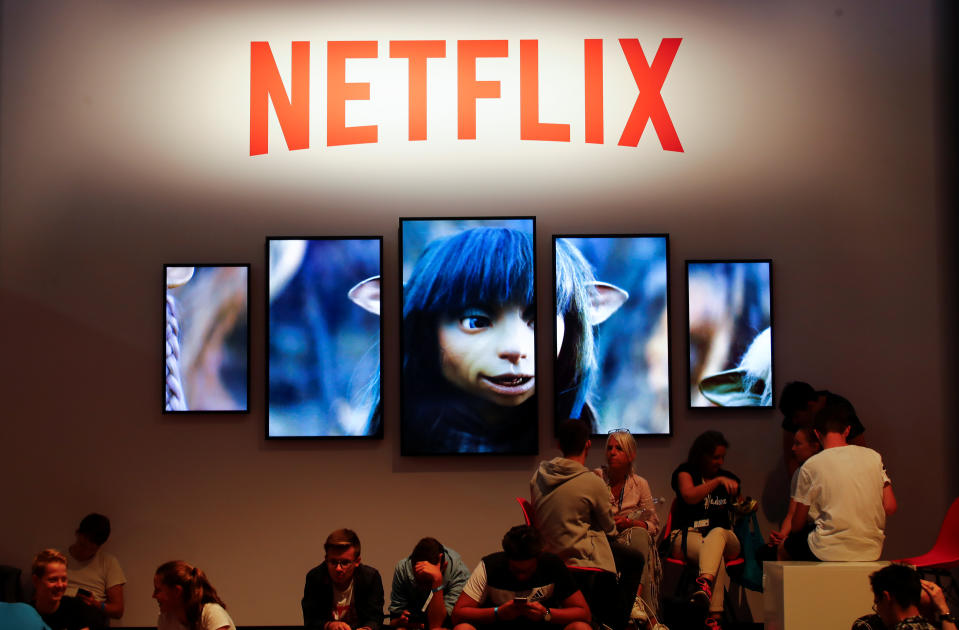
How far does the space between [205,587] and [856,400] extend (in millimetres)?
4118

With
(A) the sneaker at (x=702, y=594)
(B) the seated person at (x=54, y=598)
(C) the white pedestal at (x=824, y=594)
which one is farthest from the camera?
(A) the sneaker at (x=702, y=594)

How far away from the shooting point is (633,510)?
546 cm

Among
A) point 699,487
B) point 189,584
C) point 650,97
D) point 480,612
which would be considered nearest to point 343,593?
point 480,612

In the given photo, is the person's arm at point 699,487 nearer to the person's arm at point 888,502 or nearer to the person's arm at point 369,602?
the person's arm at point 888,502

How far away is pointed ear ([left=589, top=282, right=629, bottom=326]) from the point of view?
6.02 meters

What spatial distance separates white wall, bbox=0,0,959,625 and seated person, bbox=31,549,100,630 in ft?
4.85

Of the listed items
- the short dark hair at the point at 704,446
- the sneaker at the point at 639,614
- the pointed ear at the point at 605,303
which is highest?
the pointed ear at the point at 605,303

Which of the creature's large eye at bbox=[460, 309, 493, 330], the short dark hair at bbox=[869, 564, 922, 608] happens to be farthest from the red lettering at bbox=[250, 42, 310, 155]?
the short dark hair at bbox=[869, 564, 922, 608]

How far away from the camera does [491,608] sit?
4.20 meters

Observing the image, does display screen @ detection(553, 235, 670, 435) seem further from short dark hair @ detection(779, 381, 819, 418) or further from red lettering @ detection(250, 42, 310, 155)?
red lettering @ detection(250, 42, 310, 155)

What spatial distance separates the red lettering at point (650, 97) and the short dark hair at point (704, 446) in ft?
5.99

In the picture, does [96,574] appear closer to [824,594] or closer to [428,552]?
[428,552]

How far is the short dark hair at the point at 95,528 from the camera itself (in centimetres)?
577

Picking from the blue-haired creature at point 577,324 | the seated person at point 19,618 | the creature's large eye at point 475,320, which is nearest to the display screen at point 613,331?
the blue-haired creature at point 577,324
